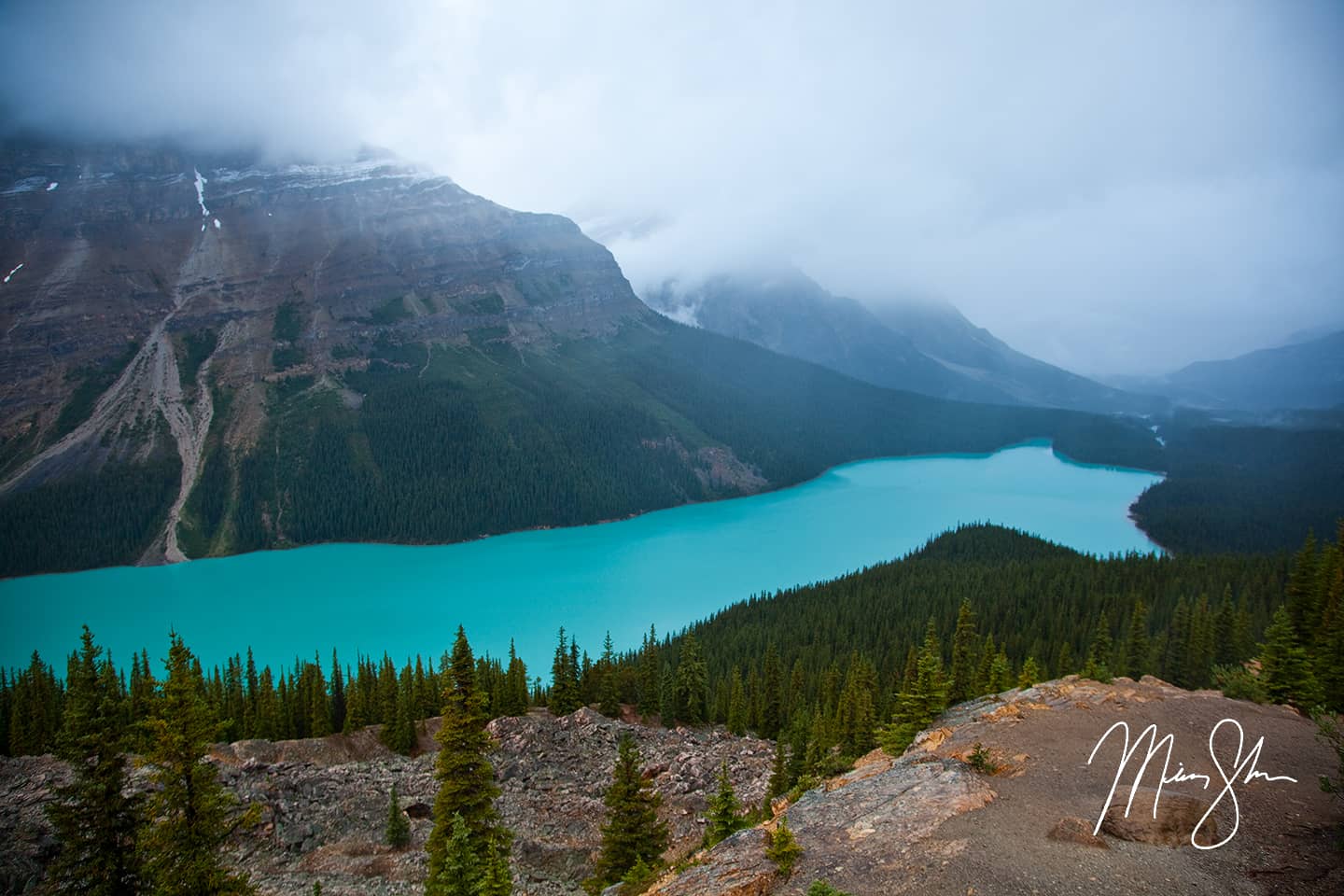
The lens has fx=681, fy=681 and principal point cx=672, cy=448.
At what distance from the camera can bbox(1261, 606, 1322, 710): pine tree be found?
21828 millimetres

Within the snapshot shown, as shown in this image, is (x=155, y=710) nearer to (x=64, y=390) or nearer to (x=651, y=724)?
(x=651, y=724)

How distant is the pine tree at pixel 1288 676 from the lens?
2183 centimetres

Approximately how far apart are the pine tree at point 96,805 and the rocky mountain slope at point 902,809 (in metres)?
8.73

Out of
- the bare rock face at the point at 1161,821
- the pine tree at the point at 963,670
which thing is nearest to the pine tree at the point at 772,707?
A: the pine tree at the point at 963,670

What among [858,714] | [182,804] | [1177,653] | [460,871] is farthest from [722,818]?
[1177,653]

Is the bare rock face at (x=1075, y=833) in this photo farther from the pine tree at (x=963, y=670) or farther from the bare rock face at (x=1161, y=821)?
the pine tree at (x=963, y=670)

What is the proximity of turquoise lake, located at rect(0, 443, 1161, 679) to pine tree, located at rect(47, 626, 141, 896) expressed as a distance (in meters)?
46.3

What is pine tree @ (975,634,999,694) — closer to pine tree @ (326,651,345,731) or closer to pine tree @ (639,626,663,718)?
pine tree @ (639,626,663,718)

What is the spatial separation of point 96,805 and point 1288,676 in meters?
33.2

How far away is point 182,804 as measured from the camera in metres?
13.2

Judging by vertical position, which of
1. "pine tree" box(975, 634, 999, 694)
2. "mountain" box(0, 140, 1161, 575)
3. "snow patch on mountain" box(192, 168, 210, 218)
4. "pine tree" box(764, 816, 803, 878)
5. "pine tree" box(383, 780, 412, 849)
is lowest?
"pine tree" box(383, 780, 412, 849)

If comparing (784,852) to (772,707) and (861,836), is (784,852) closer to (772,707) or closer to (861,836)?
(861,836)

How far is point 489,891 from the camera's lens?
48.8 feet
